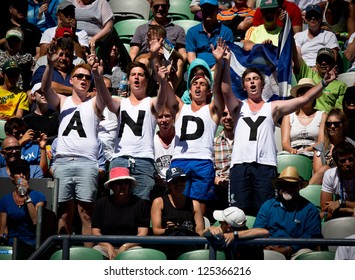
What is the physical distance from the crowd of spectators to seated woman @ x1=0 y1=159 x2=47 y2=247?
2 cm

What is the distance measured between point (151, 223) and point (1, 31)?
615cm

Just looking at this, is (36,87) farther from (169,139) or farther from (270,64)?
(270,64)

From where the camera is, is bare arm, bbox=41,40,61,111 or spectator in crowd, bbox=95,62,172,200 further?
bare arm, bbox=41,40,61,111

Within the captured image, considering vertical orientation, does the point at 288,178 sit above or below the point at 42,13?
below

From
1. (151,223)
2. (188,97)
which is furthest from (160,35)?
(151,223)

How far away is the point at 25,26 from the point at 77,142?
4694mm

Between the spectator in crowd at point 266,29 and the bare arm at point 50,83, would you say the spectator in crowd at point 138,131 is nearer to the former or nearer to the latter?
the bare arm at point 50,83

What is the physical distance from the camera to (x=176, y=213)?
11.2m

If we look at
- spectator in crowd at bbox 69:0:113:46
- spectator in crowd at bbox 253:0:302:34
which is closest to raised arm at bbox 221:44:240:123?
spectator in crowd at bbox 253:0:302:34

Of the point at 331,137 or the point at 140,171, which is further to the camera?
the point at 331,137

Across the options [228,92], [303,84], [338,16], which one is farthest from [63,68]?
[338,16]

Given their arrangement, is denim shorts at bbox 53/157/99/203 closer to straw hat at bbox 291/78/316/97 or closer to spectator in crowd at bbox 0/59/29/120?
spectator in crowd at bbox 0/59/29/120

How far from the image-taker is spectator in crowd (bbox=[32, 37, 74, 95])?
13539 millimetres

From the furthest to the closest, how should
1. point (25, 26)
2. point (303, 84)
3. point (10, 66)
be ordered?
point (25, 26)
point (10, 66)
point (303, 84)
